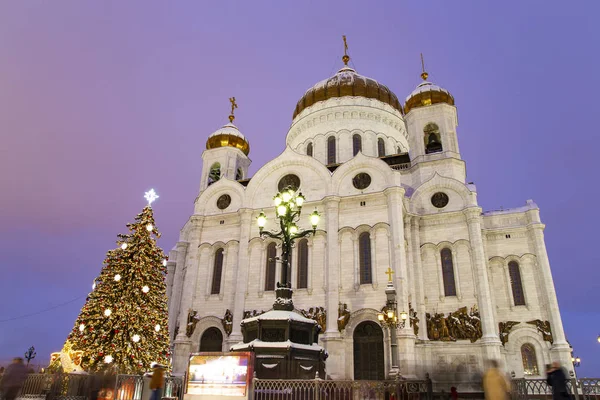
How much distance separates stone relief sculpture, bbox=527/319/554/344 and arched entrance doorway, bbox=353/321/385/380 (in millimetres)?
8323

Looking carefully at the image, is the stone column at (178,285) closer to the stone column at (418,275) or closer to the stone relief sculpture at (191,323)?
the stone relief sculpture at (191,323)

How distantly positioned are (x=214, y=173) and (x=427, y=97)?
16.3 metres

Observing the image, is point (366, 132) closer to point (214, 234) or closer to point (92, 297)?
point (214, 234)

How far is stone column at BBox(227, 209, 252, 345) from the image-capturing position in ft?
77.0

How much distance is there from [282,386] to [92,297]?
333 inches

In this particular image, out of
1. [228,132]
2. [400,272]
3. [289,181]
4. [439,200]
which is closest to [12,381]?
[400,272]

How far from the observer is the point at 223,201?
28453mm

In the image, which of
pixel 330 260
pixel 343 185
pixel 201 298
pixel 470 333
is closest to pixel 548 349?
pixel 470 333

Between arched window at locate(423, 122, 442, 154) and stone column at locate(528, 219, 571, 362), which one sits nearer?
stone column at locate(528, 219, 571, 362)

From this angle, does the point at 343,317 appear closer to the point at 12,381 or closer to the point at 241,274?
the point at 241,274

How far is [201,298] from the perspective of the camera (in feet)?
84.4

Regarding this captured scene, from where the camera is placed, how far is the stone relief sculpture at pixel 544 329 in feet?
71.4

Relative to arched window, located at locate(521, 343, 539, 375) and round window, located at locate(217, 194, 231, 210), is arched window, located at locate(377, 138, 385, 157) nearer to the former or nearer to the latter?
round window, located at locate(217, 194, 231, 210)

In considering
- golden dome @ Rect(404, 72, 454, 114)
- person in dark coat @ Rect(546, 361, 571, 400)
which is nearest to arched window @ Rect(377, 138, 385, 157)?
golden dome @ Rect(404, 72, 454, 114)
